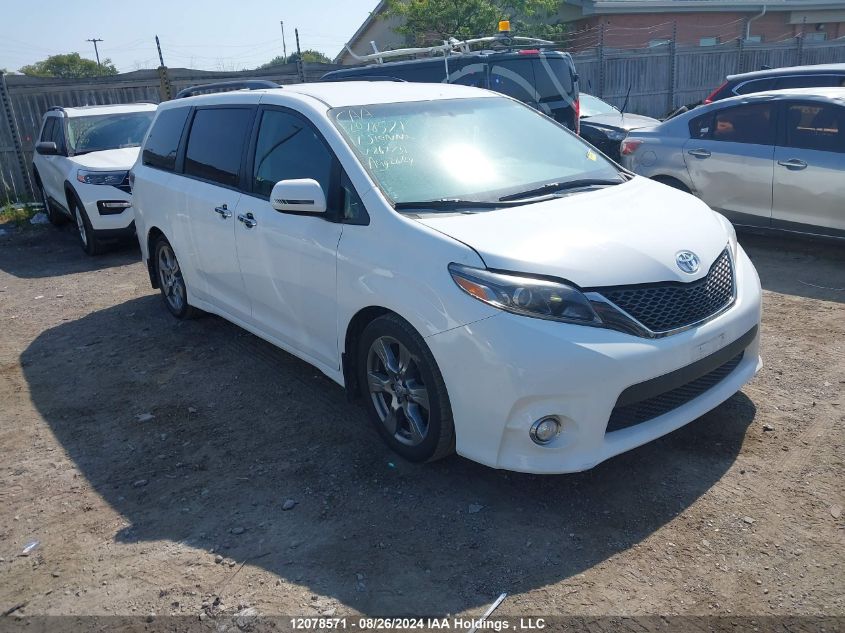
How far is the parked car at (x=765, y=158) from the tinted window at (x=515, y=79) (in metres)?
2.05

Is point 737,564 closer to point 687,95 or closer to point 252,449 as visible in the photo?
point 252,449

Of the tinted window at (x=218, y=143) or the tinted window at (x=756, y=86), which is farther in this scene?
the tinted window at (x=756, y=86)

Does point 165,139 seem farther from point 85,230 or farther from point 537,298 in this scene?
point 537,298

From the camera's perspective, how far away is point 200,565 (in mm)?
3213

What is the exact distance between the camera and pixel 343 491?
3693 millimetres

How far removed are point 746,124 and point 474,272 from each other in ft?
17.9

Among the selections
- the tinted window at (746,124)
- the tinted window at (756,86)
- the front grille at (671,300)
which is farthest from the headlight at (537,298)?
the tinted window at (756,86)

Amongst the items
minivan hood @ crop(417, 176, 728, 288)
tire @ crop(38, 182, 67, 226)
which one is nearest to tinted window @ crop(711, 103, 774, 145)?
minivan hood @ crop(417, 176, 728, 288)

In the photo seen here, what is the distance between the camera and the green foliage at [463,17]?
20.7 meters

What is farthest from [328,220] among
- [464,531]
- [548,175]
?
[464,531]

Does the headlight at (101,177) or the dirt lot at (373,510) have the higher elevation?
the headlight at (101,177)

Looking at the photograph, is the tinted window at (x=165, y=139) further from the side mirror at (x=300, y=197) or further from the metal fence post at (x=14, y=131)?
the metal fence post at (x=14, y=131)

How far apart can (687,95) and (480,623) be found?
19526 mm

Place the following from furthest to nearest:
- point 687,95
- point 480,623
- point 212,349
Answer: point 687,95 → point 212,349 → point 480,623
